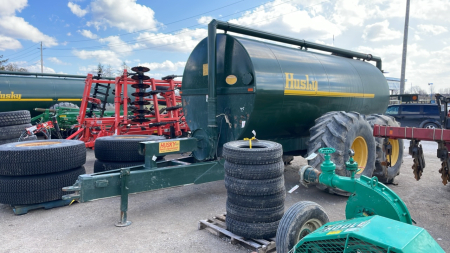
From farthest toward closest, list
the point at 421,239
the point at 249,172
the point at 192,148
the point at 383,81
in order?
the point at 383,81
the point at 192,148
the point at 249,172
the point at 421,239

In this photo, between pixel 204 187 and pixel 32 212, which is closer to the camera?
pixel 32 212

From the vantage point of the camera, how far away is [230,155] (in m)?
3.59

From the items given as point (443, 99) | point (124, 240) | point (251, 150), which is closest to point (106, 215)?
point (124, 240)

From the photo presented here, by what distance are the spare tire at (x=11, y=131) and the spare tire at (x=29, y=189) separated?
311 centimetres

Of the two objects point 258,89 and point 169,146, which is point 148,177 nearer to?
point 169,146

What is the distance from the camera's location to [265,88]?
16.0 ft

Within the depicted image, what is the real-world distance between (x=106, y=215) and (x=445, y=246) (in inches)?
167

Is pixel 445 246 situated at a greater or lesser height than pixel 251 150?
lesser

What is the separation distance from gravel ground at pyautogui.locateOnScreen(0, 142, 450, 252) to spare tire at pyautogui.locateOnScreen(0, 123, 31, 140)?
2.82 meters

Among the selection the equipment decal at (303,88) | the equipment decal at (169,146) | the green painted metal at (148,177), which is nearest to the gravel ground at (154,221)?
the green painted metal at (148,177)

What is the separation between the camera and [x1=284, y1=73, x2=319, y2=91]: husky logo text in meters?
5.29

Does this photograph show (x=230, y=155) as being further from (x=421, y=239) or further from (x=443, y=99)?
(x=443, y=99)

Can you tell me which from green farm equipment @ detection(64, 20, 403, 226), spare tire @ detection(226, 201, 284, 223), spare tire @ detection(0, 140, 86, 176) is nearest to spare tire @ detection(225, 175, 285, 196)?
spare tire @ detection(226, 201, 284, 223)

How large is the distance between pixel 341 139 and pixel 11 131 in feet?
23.0
